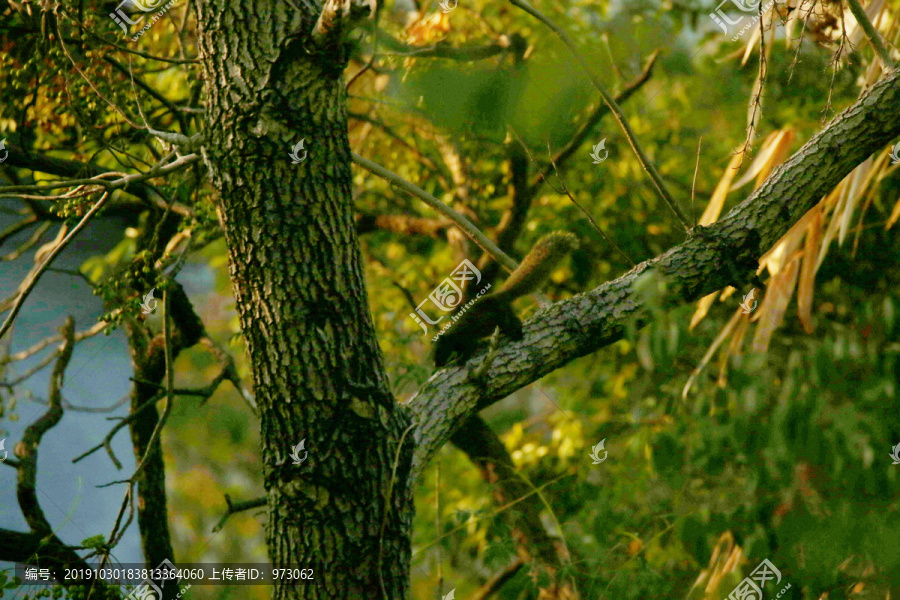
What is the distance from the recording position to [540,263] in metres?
2.44

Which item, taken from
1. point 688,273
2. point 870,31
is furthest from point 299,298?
point 870,31

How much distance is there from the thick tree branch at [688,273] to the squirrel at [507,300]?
46 centimetres

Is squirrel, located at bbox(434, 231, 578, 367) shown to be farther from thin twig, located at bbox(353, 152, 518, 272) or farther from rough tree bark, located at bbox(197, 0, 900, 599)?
rough tree bark, located at bbox(197, 0, 900, 599)

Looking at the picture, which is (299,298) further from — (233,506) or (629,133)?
(629,133)

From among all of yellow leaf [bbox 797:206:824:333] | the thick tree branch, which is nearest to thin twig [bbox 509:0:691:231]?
the thick tree branch

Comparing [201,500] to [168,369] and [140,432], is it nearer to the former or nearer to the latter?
[140,432]

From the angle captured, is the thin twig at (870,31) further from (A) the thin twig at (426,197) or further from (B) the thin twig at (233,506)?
(B) the thin twig at (233,506)

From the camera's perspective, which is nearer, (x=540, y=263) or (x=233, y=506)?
(x=233, y=506)

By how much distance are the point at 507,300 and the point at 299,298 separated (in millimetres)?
1092

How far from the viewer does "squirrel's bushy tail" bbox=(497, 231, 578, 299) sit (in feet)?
8.01

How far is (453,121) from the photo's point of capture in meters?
2.99

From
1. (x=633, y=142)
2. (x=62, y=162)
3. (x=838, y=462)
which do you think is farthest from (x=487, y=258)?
(x=838, y=462)

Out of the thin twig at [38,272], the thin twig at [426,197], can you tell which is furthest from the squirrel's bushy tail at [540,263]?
the thin twig at [38,272]

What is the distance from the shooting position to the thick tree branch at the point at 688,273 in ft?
5.94
